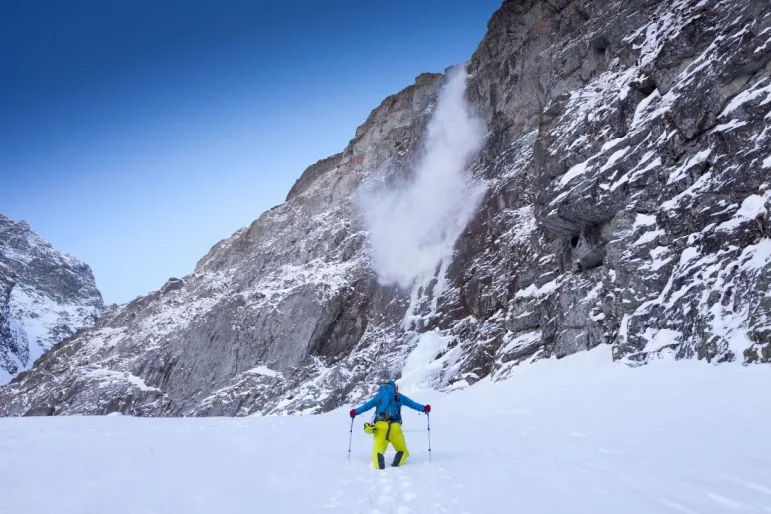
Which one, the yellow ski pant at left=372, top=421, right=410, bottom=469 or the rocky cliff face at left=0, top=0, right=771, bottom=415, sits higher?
the rocky cliff face at left=0, top=0, right=771, bottom=415

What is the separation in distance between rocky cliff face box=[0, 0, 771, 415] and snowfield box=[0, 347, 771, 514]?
451 cm

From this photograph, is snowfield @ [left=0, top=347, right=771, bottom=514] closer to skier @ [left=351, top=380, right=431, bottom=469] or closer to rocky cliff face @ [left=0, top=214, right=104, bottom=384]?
skier @ [left=351, top=380, right=431, bottom=469]

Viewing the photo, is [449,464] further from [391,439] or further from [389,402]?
[389,402]

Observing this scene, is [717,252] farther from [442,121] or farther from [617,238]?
[442,121]

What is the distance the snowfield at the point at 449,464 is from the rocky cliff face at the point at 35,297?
159 m

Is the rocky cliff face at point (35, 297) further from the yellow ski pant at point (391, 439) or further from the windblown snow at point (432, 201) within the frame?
the yellow ski pant at point (391, 439)

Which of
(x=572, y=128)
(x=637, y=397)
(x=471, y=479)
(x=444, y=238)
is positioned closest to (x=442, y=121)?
(x=444, y=238)

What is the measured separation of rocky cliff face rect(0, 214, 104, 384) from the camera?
472 ft

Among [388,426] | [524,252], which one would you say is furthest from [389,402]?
[524,252]

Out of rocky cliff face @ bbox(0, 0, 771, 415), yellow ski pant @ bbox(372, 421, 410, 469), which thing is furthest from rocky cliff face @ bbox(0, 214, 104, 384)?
yellow ski pant @ bbox(372, 421, 410, 469)

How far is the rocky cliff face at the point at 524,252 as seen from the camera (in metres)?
15.6

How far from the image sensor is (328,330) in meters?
51.0

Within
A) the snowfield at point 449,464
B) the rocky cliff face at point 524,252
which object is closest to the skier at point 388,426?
the snowfield at point 449,464

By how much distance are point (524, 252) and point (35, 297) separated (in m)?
186
